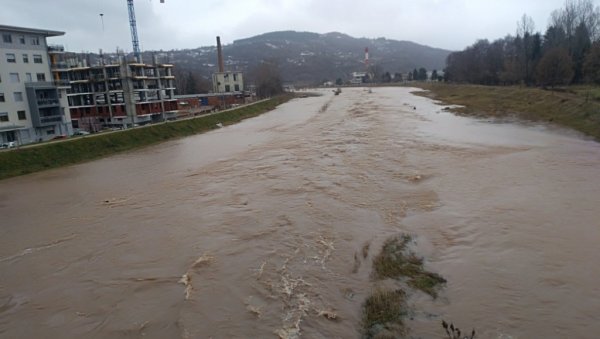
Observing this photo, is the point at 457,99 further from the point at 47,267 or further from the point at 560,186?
the point at 47,267

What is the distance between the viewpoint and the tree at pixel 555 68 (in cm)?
3766

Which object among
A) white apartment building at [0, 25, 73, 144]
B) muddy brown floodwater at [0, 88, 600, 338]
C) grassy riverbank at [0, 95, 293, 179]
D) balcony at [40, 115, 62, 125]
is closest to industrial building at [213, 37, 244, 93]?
grassy riverbank at [0, 95, 293, 179]

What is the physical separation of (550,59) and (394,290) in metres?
39.3

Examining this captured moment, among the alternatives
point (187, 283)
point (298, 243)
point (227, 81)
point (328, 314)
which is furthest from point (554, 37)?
point (187, 283)

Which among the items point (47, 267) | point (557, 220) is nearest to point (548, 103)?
point (557, 220)

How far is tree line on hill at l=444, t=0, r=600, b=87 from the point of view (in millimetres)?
37875

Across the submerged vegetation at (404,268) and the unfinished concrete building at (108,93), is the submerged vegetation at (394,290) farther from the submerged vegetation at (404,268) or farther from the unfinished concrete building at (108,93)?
the unfinished concrete building at (108,93)

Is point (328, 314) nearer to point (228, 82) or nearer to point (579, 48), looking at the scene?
point (579, 48)

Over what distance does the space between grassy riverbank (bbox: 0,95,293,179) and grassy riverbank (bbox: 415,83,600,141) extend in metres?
23.6

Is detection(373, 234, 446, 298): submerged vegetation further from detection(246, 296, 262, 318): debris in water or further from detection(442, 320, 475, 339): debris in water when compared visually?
detection(246, 296, 262, 318): debris in water

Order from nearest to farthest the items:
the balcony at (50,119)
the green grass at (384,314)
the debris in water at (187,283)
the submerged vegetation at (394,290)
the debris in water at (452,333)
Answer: the debris in water at (452,333), the green grass at (384,314), the submerged vegetation at (394,290), the debris in water at (187,283), the balcony at (50,119)

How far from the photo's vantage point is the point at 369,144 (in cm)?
2123

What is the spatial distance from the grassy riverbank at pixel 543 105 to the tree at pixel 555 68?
1.88m

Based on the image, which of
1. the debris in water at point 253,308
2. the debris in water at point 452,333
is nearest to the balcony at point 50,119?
the debris in water at point 253,308
